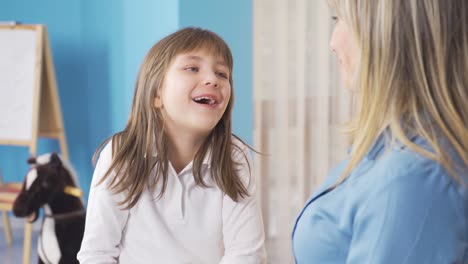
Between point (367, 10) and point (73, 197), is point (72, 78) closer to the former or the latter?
point (73, 197)

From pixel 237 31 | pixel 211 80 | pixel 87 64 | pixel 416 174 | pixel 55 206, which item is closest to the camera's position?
pixel 416 174


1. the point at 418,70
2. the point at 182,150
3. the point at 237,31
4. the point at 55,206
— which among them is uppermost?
the point at 237,31

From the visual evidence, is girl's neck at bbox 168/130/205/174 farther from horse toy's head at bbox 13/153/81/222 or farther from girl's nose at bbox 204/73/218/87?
horse toy's head at bbox 13/153/81/222

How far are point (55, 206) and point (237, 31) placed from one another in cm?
116

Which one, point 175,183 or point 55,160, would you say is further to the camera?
point 55,160

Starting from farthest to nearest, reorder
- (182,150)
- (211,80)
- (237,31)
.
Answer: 1. (237,31)
2. (182,150)
3. (211,80)

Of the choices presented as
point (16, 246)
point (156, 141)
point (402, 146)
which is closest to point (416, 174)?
point (402, 146)

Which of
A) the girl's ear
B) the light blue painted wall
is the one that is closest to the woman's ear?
the girl's ear

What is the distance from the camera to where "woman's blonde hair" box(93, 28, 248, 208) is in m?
1.46

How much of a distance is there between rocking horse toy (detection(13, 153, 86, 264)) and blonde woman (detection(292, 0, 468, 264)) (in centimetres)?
143

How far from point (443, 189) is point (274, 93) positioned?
2144mm

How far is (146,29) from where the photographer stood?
10.1 ft

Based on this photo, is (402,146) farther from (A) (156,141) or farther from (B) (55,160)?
(B) (55,160)

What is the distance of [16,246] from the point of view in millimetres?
3594
